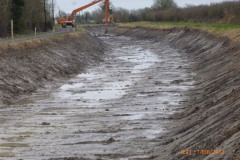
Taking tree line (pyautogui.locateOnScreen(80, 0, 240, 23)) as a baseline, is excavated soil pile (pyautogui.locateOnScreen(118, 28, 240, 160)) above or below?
below

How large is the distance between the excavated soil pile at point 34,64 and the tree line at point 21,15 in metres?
10.9

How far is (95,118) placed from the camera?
17.3 m

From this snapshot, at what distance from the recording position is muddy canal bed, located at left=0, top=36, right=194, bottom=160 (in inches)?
515

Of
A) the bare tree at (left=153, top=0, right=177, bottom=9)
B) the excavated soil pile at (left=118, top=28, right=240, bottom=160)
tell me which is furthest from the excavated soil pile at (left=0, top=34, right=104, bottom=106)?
the bare tree at (left=153, top=0, right=177, bottom=9)

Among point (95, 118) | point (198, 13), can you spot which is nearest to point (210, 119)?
point (95, 118)

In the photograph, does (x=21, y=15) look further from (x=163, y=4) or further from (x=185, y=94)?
(x=163, y=4)

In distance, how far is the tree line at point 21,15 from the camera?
169 ft

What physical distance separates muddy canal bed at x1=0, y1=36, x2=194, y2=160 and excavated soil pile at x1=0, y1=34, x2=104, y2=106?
3.37 feet

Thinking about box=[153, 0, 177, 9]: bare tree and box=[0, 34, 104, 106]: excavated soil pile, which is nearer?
box=[0, 34, 104, 106]: excavated soil pile

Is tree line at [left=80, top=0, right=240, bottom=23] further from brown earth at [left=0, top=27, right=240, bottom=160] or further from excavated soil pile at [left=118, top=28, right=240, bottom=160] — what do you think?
excavated soil pile at [left=118, top=28, right=240, bottom=160]

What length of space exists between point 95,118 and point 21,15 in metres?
43.8

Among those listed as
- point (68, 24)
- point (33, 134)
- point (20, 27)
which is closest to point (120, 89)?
point (33, 134)
